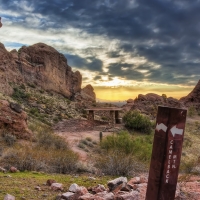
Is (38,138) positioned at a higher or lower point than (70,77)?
lower

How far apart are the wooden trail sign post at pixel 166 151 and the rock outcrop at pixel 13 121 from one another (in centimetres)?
1270

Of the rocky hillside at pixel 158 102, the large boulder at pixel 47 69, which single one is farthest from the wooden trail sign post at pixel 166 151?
the large boulder at pixel 47 69

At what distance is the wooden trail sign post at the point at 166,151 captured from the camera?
4.55m

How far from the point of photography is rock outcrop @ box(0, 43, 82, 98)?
59219 mm

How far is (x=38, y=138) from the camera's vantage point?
17.2m

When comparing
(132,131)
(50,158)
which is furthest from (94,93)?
(50,158)

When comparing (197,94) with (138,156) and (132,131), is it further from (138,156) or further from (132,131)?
(138,156)

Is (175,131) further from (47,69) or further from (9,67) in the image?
(47,69)

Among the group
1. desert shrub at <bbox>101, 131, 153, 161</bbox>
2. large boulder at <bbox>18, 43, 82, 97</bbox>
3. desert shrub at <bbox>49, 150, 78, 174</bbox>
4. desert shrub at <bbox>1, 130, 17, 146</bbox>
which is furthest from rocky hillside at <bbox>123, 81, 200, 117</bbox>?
desert shrub at <bbox>49, 150, 78, 174</bbox>

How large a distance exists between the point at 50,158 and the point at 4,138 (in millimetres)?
4699

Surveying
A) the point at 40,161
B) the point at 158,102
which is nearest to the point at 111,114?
the point at 40,161

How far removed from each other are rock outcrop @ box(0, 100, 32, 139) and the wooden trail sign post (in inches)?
500

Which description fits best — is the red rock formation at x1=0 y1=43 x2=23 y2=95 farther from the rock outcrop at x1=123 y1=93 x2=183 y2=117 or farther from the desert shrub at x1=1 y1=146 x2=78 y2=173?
the desert shrub at x1=1 y1=146 x2=78 y2=173

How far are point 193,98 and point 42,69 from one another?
36177 mm
